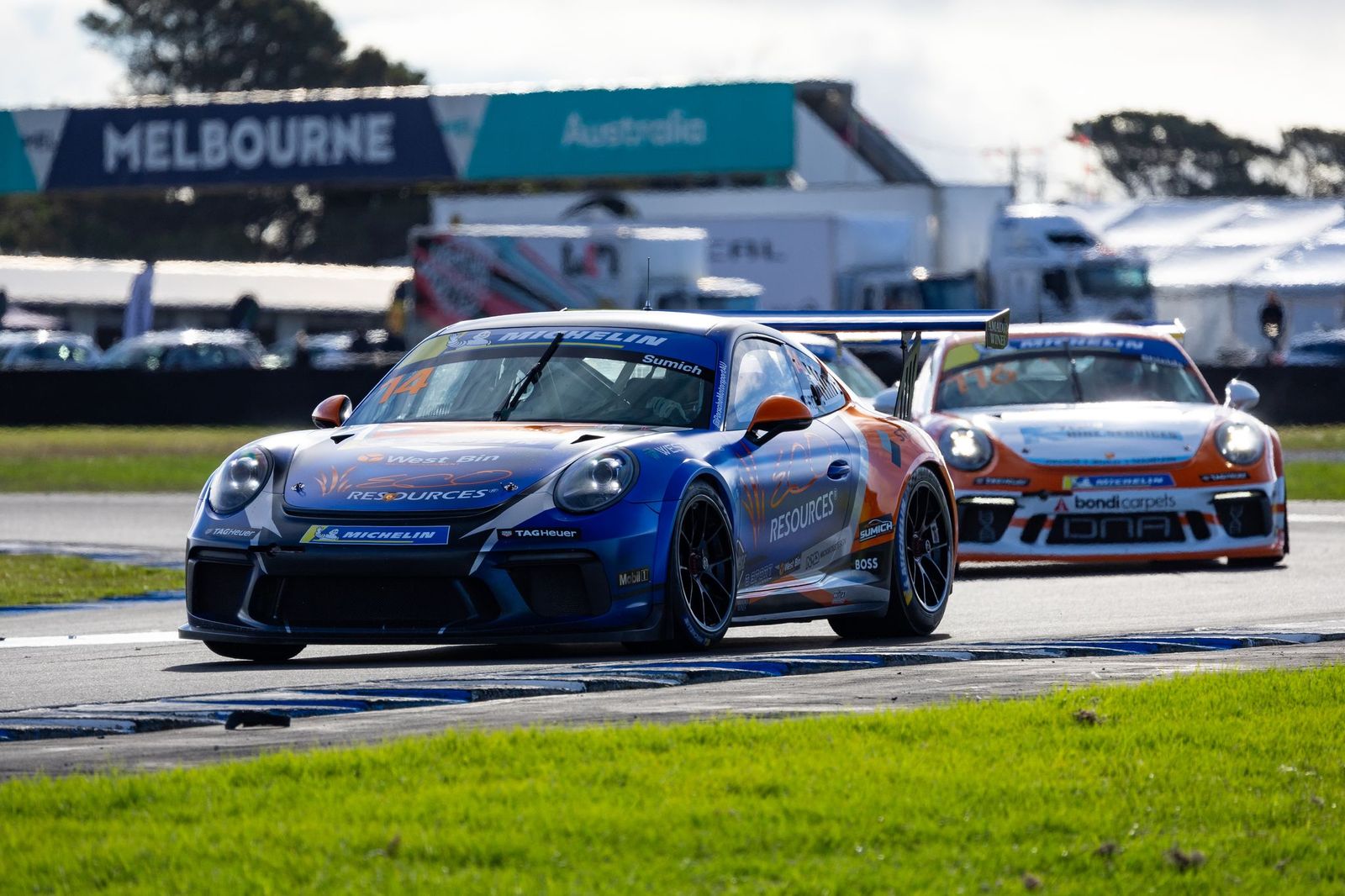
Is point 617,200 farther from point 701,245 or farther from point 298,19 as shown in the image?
point 298,19

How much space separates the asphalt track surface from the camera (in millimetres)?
5867

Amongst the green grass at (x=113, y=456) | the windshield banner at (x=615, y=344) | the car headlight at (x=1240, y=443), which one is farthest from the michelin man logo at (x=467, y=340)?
the green grass at (x=113, y=456)

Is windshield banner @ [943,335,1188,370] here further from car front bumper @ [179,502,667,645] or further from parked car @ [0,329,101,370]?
parked car @ [0,329,101,370]

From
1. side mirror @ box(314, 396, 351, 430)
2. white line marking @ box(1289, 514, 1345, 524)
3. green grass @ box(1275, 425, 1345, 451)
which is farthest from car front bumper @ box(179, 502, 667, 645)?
green grass @ box(1275, 425, 1345, 451)

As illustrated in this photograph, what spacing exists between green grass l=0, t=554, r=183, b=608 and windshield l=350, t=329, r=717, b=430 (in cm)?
414

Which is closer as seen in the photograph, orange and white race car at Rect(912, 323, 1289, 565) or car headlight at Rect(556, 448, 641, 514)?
car headlight at Rect(556, 448, 641, 514)

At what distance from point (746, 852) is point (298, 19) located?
9663 centimetres

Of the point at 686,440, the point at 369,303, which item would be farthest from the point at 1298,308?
the point at 686,440

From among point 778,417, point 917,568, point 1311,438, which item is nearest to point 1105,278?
point 1311,438

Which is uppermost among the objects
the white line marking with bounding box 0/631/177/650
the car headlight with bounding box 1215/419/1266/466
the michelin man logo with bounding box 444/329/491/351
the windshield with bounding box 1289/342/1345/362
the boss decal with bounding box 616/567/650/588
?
the michelin man logo with bounding box 444/329/491/351

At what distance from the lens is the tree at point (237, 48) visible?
321ft

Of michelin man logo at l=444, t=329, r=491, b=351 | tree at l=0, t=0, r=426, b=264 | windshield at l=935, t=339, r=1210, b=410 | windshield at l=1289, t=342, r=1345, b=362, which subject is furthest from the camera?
tree at l=0, t=0, r=426, b=264

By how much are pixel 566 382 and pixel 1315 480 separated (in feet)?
53.5

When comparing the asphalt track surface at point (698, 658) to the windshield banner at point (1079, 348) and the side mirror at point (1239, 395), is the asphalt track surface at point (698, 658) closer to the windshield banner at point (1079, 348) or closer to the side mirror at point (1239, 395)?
the side mirror at point (1239, 395)
